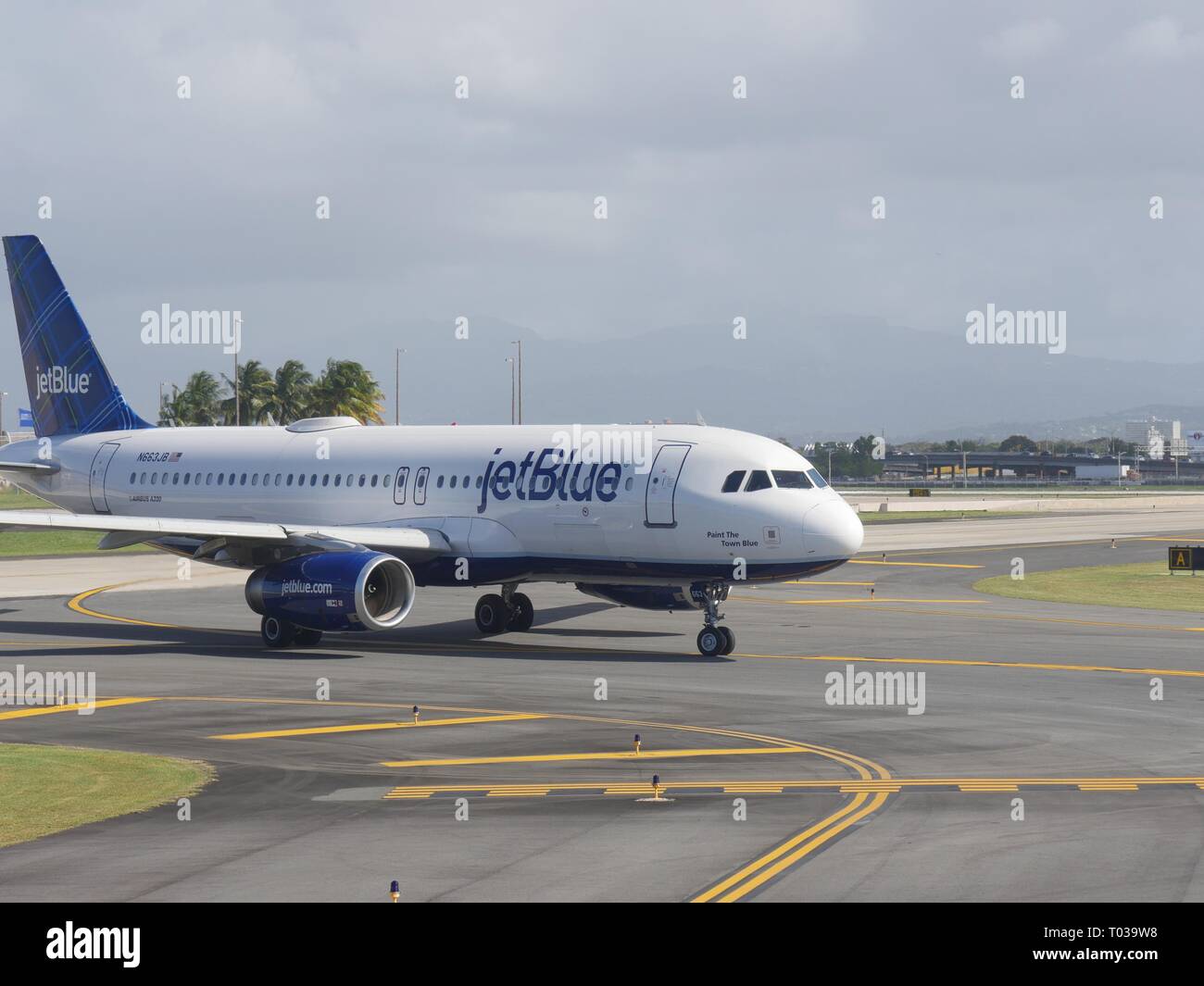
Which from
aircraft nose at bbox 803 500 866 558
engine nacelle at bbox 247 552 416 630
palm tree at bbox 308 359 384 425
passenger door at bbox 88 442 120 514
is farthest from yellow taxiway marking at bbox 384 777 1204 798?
palm tree at bbox 308 359 384 425

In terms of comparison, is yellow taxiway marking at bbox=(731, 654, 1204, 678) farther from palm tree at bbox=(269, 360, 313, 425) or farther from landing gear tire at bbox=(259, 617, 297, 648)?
palm tree at bbox=(269, 360, 313, 425)

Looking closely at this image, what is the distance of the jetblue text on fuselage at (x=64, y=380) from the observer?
50125 millimetres

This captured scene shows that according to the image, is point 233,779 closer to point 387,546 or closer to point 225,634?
→ point 387,546

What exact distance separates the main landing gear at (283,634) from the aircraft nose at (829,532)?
12309mm

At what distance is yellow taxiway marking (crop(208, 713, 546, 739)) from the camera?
25922 mm

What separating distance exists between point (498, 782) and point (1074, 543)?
66.9 m

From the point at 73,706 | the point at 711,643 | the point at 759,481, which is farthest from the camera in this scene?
the point at 711,643

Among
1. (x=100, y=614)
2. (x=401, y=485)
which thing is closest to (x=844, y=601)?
(x=401, y=485)

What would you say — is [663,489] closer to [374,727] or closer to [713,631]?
Result: [713,631]

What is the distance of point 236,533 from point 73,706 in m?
9.52

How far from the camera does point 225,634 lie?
139 feet

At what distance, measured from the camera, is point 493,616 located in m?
42.0

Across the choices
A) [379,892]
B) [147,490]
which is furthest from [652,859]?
[147,490]

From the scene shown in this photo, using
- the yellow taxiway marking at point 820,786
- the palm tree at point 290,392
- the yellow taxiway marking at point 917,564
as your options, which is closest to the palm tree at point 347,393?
the palm tree at point 290,392
